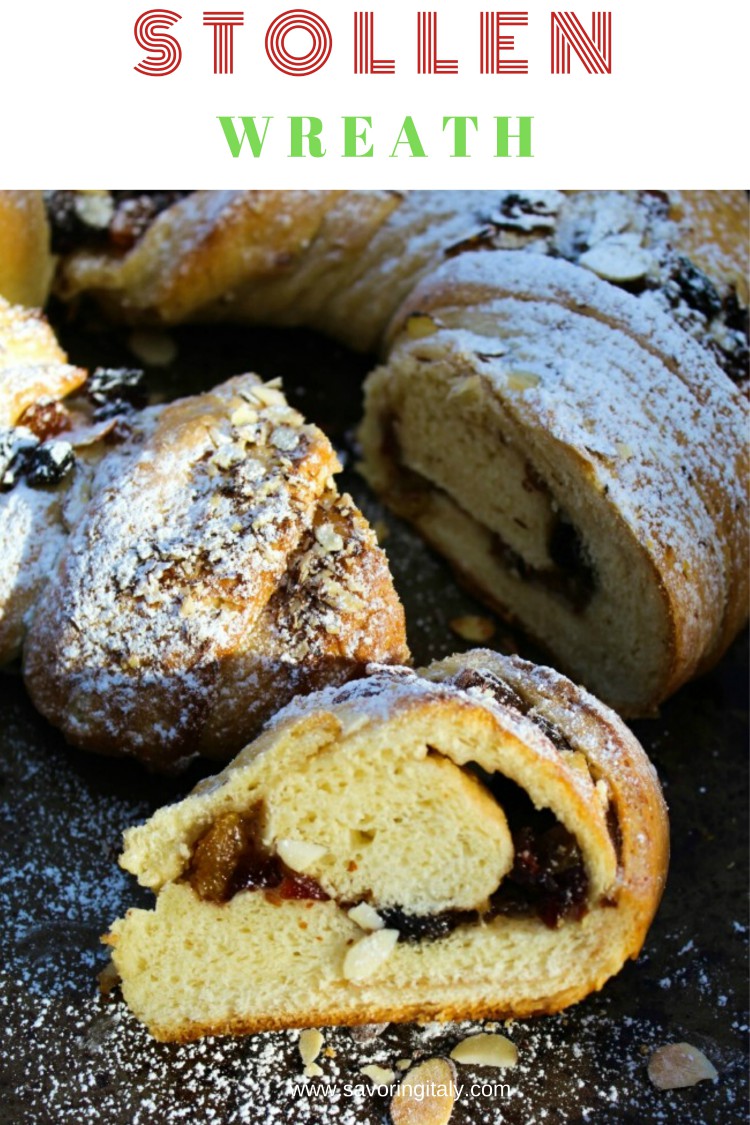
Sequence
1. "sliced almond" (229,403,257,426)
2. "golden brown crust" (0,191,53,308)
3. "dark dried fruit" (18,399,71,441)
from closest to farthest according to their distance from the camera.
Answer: "sliced almond" (229,403,257,426) → "dark dried fruit" (18,399,71,441) → "golden brown crust" (0,191,53,308)

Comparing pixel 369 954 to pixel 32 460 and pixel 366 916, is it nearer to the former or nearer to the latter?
pixel 366 916


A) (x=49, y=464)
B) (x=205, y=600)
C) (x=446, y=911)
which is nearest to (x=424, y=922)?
(x=446, y=911)

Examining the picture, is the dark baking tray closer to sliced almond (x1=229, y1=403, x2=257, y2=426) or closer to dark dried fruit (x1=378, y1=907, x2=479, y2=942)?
dark dried fruit (x1=378, y1=907, x2=479, y2=942)

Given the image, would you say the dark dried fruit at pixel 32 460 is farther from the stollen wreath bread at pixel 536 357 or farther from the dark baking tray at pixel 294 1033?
the stollen wreath bread at pixel 536 357

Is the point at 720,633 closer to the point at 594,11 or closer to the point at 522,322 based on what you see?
the point at 522,322

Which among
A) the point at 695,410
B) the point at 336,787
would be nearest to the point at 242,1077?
the point at 336,787

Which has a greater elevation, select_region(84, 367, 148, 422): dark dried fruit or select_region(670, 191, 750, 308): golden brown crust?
select_region(670, 191, 750, 308): golden brown crust

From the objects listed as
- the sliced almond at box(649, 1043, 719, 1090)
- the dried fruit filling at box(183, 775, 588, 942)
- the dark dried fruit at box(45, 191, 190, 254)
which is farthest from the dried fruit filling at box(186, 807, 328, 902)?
the dark dried fruit at box(45, 191, 190, 254)

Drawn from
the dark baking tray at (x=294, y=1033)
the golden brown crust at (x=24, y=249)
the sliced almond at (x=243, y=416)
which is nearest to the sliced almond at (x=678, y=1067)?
the dark baking tray at (x=294, y=1033)
